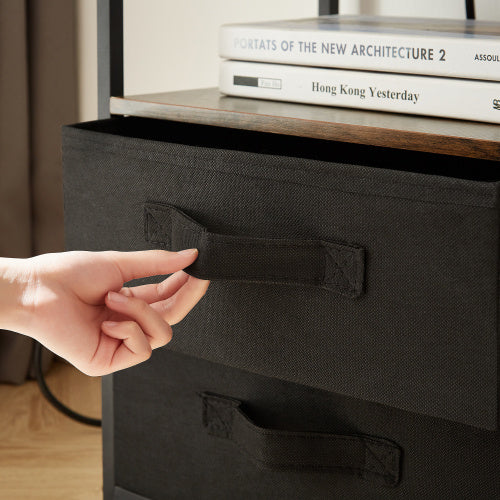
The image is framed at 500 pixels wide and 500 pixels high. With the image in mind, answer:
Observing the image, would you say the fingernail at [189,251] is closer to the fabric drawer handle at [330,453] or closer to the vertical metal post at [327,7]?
the fabric drawer handle at [330,453]

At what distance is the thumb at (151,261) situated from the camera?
597mm

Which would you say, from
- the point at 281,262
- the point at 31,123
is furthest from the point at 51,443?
the point at 281,262

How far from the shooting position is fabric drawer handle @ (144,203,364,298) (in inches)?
23.0

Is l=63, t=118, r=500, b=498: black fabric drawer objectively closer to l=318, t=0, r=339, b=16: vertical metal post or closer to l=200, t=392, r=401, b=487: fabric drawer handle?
l=200, t=392, r=401, b=487: fabric drawer handle

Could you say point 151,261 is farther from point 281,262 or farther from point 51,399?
point 51,399

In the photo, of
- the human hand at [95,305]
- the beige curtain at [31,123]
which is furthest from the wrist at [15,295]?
the beige curtain at [31,123]

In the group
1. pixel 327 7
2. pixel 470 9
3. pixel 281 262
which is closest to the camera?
pixel 281 262

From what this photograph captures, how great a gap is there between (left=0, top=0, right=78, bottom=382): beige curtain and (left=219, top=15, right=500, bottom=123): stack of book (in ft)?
2.34

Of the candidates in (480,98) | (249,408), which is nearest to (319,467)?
(249,408)


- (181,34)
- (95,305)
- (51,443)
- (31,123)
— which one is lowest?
(51,443)

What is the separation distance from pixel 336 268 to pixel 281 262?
43 mm

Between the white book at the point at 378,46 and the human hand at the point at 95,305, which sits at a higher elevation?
the white book at the point at 378,46

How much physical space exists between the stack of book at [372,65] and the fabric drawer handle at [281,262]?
162 millimetres

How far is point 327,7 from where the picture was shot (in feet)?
3.50
